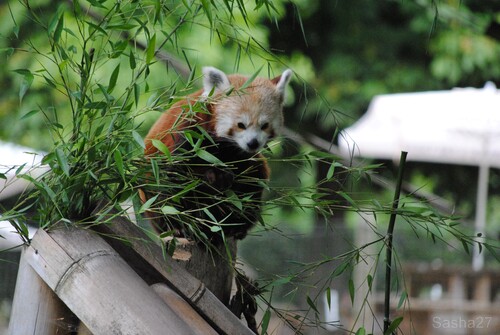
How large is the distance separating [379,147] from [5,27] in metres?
5.01

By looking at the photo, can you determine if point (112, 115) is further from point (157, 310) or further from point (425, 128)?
point (425, 128)

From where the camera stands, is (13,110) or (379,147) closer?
(379,147)

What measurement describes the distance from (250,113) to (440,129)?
234 inches

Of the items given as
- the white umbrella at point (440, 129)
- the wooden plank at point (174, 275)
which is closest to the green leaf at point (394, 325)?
the wooden plank at point (174, 275)

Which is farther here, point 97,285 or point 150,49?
point 150,49

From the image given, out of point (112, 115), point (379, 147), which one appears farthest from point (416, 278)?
point (112, 115)

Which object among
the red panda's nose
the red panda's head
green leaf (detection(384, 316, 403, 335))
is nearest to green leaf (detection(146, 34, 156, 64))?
green leaf (detection(384, 316, 403, 335))

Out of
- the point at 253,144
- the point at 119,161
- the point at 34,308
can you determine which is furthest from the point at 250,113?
the point at 34,308

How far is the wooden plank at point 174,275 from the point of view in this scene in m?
1.84

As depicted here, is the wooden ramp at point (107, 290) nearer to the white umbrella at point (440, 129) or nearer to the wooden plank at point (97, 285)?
the wooden plank at point (97, 285)

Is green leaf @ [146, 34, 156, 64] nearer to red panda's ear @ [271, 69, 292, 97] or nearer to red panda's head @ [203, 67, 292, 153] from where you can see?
red panda's head @ [203, 67, 292, 153]

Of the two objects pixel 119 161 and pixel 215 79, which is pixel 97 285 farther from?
pixel 215 79

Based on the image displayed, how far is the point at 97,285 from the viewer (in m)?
1.62

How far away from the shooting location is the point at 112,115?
1.85 m
